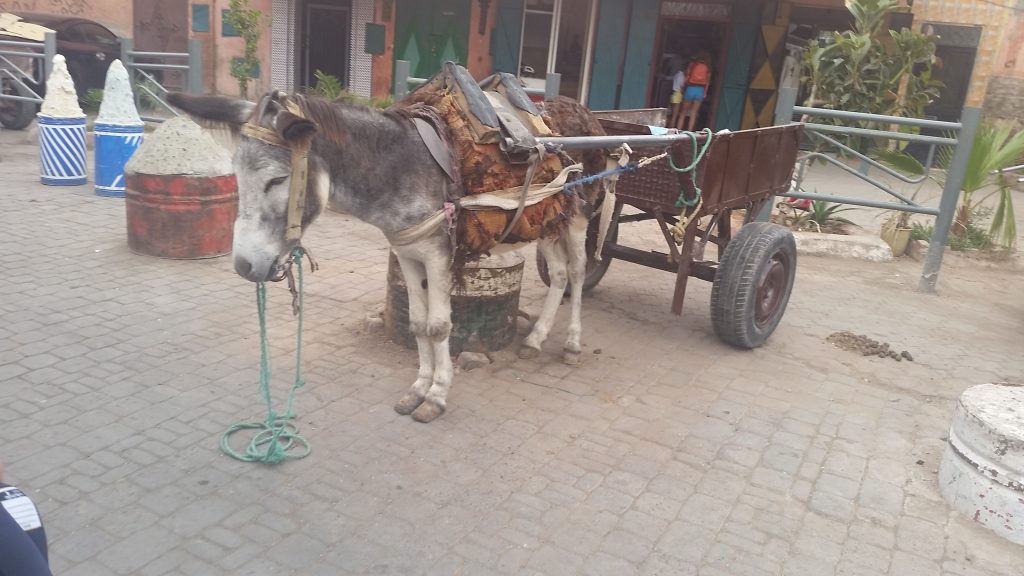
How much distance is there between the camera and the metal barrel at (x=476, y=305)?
508 cm

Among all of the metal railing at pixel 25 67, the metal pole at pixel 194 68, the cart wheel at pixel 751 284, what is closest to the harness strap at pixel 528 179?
the cart wheel at pixel 751 284

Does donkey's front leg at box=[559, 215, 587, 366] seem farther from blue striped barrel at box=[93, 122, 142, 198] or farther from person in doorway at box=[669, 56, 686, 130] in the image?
person in doorway at box=[669, 56, 686, 130]

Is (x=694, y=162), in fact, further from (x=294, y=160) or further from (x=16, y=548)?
(x=16, y=548)

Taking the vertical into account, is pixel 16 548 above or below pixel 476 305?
above

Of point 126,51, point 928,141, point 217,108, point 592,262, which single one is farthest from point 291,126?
point 126,51

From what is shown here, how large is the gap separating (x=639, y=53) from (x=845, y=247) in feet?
21.7

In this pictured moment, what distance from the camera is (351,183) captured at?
3.71 metres

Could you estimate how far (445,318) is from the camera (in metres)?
4.24

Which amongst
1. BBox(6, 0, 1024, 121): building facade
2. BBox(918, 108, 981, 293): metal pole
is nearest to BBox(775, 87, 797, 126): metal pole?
BBox(918, 108, 981, 293): metal pole

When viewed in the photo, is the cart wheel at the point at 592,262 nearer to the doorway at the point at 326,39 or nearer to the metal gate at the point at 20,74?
the metal gate at the point at 20,74

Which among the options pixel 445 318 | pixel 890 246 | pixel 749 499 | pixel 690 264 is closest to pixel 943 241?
pixel 890 246

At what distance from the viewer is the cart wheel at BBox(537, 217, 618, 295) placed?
6.02 m

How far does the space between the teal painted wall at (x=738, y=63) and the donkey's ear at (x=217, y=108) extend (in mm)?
12162

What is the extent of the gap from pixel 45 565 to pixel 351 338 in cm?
373
